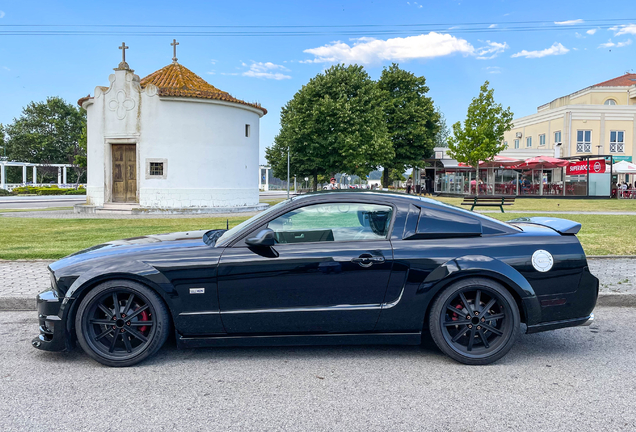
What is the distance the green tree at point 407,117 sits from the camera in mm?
46375

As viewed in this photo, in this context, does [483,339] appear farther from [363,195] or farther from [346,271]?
[363,195]

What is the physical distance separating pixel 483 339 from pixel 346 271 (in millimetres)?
1275

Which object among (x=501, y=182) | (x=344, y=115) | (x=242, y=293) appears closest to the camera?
(x=242, y=293)

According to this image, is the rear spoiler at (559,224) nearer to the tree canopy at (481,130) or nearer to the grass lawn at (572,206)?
the grass lawn at (572,206)

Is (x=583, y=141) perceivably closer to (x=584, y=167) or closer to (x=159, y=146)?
(x=584, y=167)

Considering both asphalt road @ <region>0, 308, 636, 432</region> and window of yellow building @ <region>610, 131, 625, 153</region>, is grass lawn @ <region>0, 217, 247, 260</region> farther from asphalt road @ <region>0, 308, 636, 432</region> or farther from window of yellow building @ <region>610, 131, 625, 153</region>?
window of yellow building @ <region>610, 131, 625, 153</region>

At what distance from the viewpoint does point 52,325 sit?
3.82 m

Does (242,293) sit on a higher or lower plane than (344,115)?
lower

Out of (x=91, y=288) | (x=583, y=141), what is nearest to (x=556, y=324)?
(x=91, y=288)

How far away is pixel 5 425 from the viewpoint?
2869mm

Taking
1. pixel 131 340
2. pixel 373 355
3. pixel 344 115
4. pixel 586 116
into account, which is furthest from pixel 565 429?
pixel 586 116

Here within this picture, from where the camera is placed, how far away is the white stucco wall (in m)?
21.5

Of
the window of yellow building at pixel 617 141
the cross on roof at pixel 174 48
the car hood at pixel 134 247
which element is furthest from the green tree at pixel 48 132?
the car hood at pixel 134 247

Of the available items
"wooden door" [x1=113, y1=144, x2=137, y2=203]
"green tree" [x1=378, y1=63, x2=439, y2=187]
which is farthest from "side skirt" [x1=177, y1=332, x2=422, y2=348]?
"green tree" [x1=378, y1=63, x2=439, y2=187]
